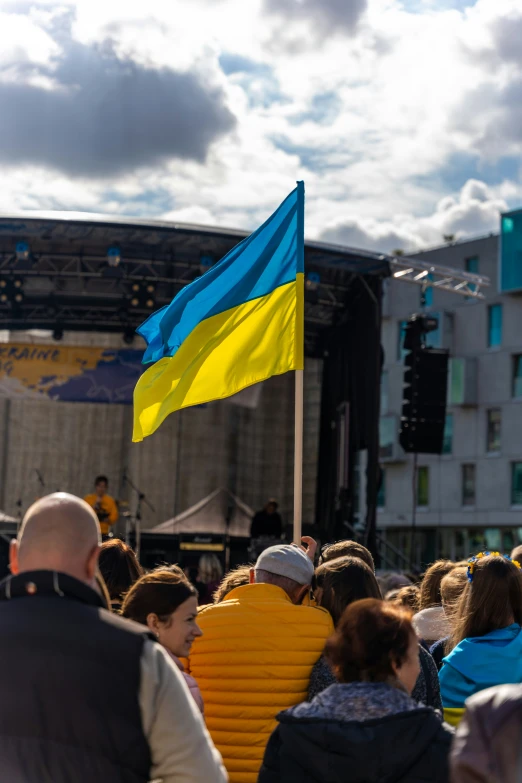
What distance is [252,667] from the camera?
3461mm

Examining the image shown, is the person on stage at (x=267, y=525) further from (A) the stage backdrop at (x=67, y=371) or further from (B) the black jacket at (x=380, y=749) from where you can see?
(B) the black jacket at (x=380, y=749)

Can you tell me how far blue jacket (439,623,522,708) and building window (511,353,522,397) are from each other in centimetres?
3476

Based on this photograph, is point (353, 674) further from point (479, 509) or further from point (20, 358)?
point (479, 509)

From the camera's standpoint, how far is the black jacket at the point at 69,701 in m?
2.19

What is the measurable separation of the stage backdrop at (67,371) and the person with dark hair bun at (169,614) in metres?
13.3

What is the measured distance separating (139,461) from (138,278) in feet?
11.4

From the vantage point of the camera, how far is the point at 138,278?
15.3 meters

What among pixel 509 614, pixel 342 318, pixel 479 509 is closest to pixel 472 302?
pixel 479 509

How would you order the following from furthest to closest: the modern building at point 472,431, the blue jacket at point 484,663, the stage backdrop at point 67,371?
the modern building at point 472,431 → the stage backdrop at point 67,371 → the blue jacket at point 484,663

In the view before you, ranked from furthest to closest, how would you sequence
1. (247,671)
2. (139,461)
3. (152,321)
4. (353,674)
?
(139,461) < (152,321) < (247,671) < (353,674)

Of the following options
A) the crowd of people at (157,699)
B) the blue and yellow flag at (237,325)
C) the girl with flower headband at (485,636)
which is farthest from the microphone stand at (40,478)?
the crowd of people at (157,699)

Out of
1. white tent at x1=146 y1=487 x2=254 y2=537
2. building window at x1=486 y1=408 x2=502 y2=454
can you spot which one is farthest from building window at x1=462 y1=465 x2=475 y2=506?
white tent at x1=146 y1=487 x2=254 y2=537

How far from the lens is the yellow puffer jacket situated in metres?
3.45

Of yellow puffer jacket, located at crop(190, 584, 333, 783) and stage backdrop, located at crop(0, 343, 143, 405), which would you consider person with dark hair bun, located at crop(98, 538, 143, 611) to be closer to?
yellow puffer jacket, located at crop(190, 584, 333, 783)
